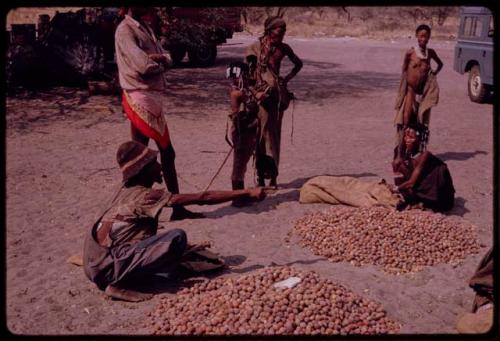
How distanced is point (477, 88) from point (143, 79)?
9429 mm

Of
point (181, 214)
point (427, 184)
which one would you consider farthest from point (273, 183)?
point (427, 184)

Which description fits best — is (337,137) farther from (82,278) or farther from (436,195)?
(82,278)

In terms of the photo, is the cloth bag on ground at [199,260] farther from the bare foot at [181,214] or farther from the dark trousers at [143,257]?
the bare foot at [181,214]

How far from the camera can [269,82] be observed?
19.8ft

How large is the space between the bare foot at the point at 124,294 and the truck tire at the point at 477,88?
34.3ft

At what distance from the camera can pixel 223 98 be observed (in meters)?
12.6

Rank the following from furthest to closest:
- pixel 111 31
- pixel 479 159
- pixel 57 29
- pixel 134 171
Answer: pixel 111 31
pixel 57 29
pixel 479 159
pixel 134 171

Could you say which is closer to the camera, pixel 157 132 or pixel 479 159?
pixel 157 132

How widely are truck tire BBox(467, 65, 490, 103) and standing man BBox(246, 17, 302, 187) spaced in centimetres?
767

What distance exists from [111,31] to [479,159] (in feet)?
30.0

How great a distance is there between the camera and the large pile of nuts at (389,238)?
4684 mm

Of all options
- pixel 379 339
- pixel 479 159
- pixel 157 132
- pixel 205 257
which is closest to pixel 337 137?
pixel 479 159

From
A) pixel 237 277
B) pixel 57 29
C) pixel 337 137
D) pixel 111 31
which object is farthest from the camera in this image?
pixel 111 31

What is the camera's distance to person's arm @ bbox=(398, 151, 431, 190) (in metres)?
5.70
